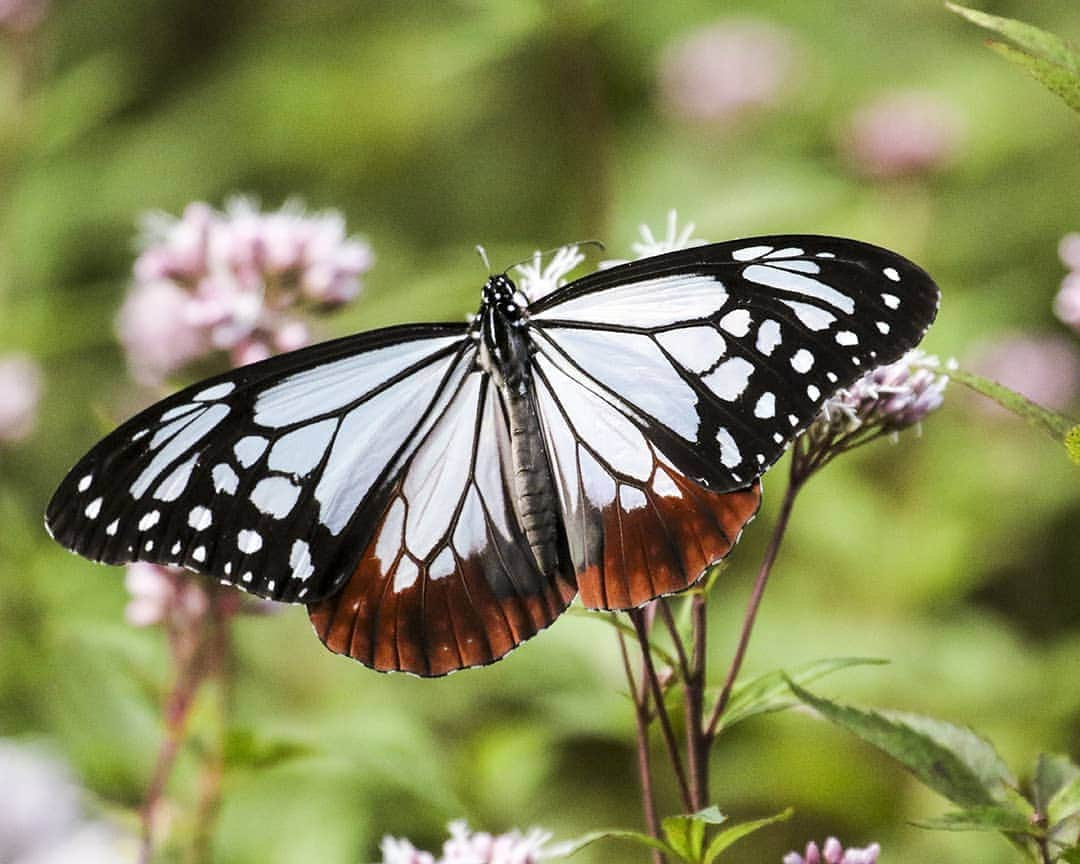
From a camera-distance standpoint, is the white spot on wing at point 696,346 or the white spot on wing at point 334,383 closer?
the white spot on wing at point 696,346

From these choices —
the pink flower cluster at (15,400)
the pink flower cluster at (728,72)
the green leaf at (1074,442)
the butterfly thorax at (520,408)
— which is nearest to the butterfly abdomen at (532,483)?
the butterfly thorax at (520,408)

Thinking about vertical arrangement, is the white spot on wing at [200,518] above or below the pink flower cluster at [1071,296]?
below

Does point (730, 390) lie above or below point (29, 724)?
below

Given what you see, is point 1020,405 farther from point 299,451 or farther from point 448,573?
point 299,451

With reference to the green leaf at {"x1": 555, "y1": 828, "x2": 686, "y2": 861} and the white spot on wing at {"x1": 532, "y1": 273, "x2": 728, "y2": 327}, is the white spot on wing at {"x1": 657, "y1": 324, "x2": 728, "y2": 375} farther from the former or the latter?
the green leaf at {"x1": 555, "y1": 828, "x2": 686, "y2": 861}

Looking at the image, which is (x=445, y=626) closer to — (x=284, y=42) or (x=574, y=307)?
Answer: (x=574, y=307)

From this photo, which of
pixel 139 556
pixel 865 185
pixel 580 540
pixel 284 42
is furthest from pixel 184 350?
pixel 284 42

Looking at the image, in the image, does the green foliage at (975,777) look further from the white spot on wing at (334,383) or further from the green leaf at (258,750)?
the green leaf at (258,750)

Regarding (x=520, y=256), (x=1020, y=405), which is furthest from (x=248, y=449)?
(x=520, y=256)
